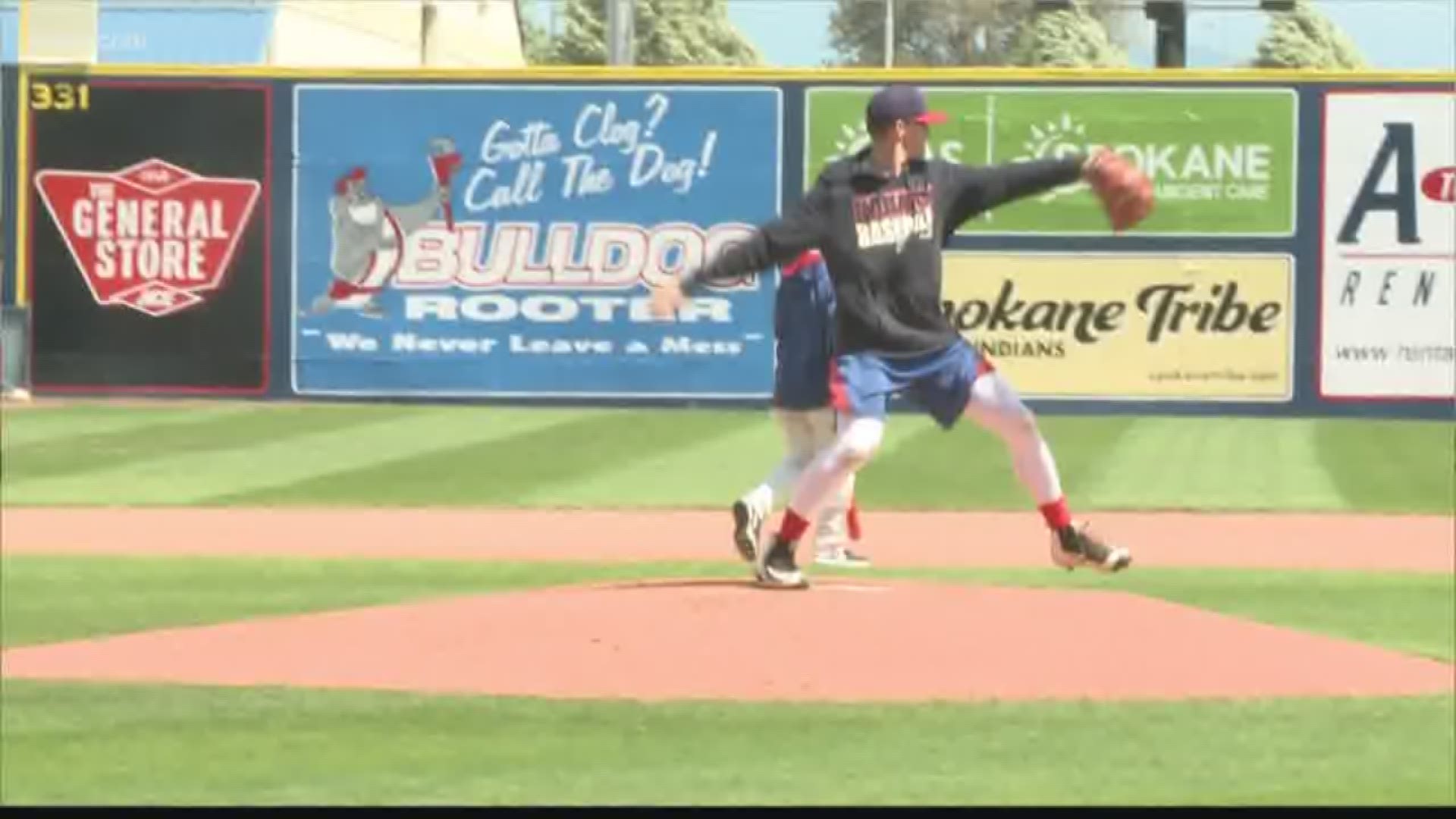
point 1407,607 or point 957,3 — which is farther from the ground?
point 957,3

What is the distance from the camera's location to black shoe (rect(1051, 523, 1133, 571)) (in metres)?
8.53

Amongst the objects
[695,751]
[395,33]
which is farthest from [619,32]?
[695,751]

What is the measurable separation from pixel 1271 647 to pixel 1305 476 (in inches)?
418

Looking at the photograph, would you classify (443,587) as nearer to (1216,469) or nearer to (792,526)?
(792,526)

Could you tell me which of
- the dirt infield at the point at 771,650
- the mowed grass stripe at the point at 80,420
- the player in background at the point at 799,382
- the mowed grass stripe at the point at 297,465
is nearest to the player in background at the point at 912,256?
the dirt infield at the point at 771,650

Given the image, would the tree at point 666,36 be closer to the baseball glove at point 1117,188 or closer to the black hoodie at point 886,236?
the black hoodie at point 886,236

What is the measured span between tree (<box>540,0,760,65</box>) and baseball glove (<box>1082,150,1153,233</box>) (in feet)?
207

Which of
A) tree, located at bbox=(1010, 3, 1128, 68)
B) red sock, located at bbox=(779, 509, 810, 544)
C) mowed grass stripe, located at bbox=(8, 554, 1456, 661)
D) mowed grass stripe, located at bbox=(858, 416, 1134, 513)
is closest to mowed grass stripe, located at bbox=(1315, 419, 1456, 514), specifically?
mowed grass stripe, located at bbox=(858, 416, 1134, 513)

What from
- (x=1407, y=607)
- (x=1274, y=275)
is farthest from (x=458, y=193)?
(x=1407, y=607)

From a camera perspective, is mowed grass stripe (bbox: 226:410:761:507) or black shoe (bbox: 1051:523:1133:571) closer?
black shoe (bbox: 1051:523:1133:571)

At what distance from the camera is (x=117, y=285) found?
95.4ft

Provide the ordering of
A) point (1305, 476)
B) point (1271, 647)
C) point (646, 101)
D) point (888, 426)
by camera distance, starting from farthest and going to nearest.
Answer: point (646, 101) → point (888, 426) → point (1305, 476) → point (1271, 647)

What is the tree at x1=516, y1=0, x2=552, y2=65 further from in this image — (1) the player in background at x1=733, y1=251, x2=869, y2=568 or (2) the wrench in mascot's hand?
(1) the player in background at x1=733, y1=251, x2=869, y2=568

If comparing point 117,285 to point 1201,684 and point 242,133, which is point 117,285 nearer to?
point 242,133
